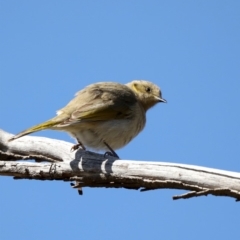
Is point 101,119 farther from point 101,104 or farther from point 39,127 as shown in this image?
point 39,127

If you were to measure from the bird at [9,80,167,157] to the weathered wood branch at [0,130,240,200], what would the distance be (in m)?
0.30

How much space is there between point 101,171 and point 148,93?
10.9 ft

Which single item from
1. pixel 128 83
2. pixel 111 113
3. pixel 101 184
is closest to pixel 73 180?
pixel 101 184

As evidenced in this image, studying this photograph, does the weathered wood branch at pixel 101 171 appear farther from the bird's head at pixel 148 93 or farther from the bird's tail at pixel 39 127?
the bird's head at pixel 148 93

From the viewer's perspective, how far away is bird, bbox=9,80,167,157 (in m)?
7.95

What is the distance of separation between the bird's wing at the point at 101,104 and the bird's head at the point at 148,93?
0.64 m

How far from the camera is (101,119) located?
8.22m

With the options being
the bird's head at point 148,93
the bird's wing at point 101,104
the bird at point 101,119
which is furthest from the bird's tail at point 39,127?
the bird's head at point 148,93

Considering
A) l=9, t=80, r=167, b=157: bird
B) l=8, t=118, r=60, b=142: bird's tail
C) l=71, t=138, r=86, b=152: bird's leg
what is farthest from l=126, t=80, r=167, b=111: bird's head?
l=8, t=118, r=60, b=142: bird's tail

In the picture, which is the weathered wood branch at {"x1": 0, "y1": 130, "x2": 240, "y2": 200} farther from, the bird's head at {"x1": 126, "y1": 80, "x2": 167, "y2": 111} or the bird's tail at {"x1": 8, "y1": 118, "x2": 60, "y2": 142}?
the bird's head at {"x1": 126, "y1": 80, "x2": 167, "y2": 111}

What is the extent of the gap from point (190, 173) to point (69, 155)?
1.93m

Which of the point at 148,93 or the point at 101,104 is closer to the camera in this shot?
the point at 101,104

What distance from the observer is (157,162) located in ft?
20.7

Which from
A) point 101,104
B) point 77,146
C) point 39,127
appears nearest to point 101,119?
point 101,104
